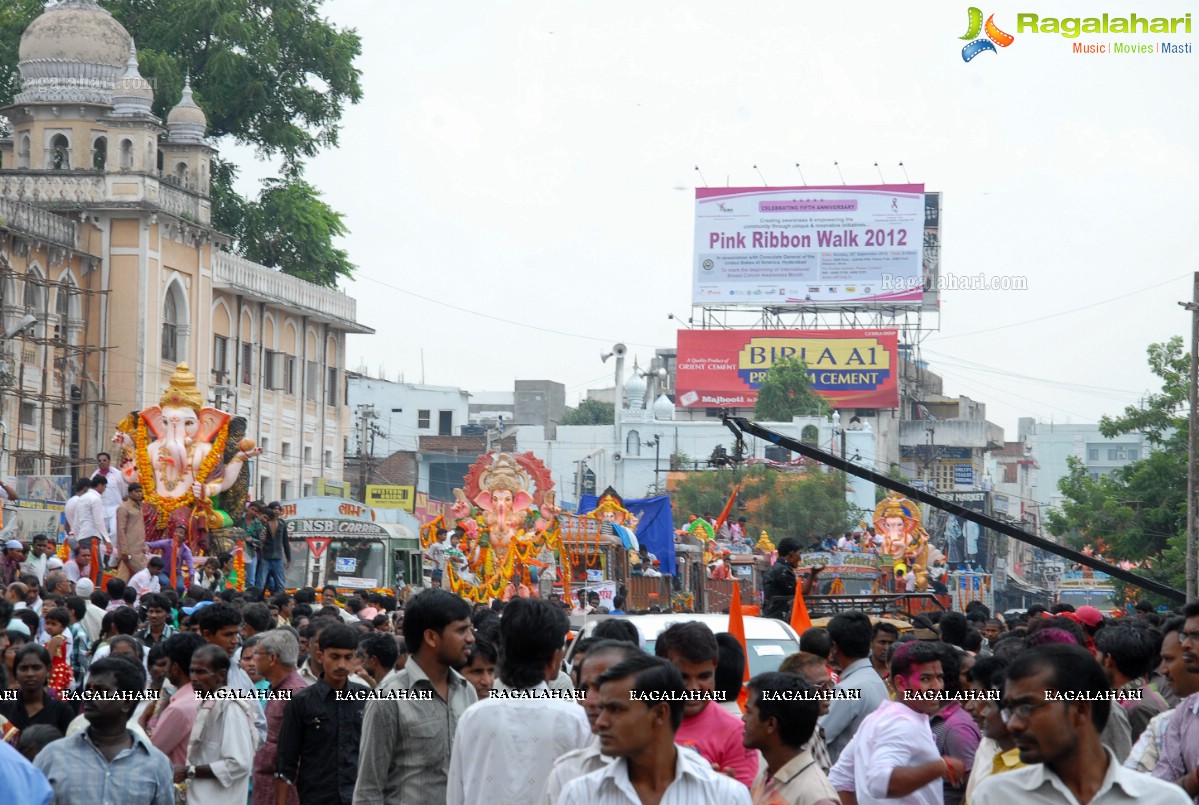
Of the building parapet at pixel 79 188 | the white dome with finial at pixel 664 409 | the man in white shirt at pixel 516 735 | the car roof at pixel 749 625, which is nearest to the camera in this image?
the man in white shirt at pixel 516 735

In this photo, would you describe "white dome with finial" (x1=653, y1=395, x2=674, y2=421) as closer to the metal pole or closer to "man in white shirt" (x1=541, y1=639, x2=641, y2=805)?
the metal pole

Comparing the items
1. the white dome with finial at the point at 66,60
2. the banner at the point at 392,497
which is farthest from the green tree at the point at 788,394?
the white dome with finial at the point at 66,60

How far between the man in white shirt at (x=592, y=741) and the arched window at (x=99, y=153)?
1600 inches

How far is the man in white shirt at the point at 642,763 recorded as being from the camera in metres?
5.00

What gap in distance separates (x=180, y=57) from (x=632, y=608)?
23.9 metres

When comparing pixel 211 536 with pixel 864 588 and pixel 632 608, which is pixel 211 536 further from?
pixel 864 588

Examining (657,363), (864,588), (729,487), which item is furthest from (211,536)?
(657,363)

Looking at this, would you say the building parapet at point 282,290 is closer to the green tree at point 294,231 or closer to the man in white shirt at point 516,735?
the green tree at point 294,231

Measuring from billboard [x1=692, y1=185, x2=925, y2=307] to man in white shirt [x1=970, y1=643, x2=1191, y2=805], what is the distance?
82.1 m

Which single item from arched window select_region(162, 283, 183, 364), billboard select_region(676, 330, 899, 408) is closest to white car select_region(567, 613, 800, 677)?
arched window select_region(162, 283, 183, 364)

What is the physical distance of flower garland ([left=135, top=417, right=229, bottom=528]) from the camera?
2469 cm

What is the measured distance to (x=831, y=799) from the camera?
5.80 meters

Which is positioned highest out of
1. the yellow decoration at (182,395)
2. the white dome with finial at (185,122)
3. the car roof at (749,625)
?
the white dome with finial at (185,122)

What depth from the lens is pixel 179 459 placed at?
2492 centimetres
